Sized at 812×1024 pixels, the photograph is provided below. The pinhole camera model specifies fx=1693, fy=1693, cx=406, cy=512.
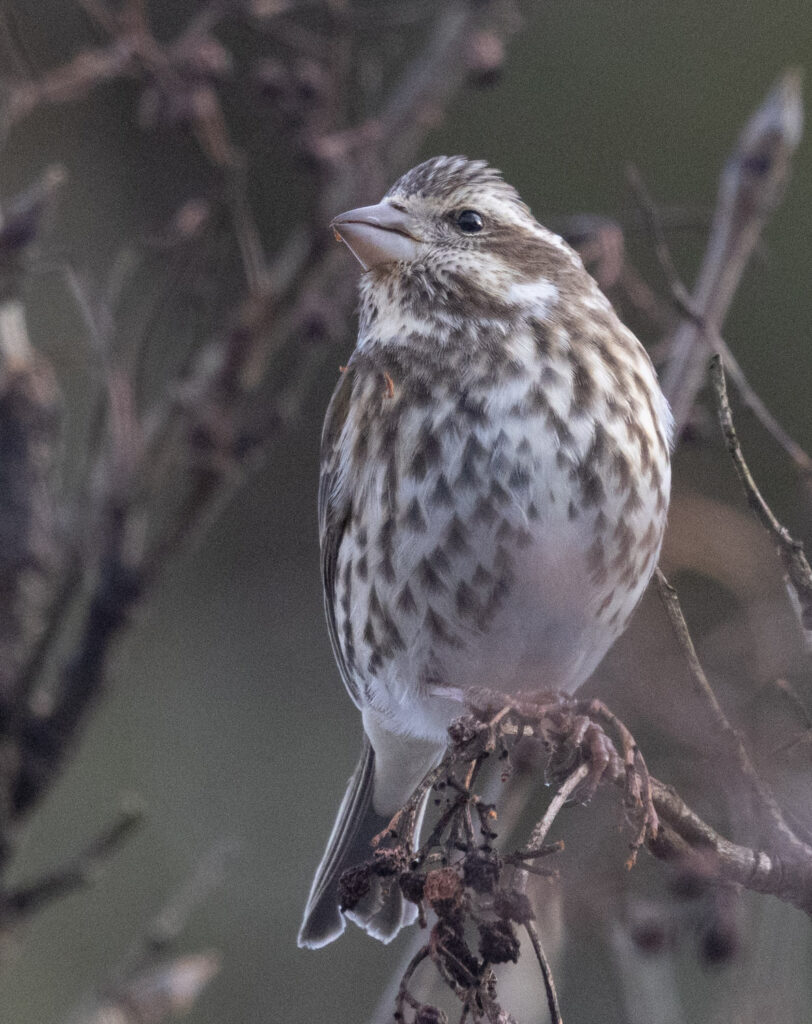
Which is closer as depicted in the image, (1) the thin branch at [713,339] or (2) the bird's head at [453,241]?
(1) the thin branch at [713,339]

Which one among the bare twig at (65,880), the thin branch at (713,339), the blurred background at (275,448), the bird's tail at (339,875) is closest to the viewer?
the thin branch at (713,339)

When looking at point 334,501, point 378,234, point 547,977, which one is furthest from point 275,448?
point 547,977

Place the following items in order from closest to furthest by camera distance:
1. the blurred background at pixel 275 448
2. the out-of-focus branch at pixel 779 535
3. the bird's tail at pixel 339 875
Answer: the out-of-focus branch at pixel 779 535, the bird's tail at pixel 339 875, the blurred background at pixel 275 448

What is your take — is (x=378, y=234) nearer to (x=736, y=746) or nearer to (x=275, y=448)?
(x=736, y=746)

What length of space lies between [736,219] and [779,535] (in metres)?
0.99

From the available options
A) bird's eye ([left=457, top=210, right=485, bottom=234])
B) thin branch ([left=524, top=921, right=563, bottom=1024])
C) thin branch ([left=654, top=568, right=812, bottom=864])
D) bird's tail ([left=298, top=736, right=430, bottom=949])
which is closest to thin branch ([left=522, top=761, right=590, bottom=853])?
thin branch ([left=524, top=921, right=563, bottom=1024])

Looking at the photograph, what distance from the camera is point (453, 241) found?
3.83 metres

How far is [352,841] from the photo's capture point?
4.43 meters

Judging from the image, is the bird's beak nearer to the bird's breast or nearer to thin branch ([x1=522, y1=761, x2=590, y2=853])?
the bird's breast

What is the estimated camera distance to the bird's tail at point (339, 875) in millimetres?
3990

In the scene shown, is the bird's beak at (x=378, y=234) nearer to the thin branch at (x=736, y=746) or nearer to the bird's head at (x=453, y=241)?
the bird's head at (x=453, y=241)

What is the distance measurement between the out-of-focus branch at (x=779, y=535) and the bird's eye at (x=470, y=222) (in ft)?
4.58

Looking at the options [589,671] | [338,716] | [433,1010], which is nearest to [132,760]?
[338,716]

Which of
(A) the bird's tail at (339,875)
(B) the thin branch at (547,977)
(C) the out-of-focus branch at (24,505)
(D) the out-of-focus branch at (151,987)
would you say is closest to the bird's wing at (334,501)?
(A) the bird's tail at (339,875)
